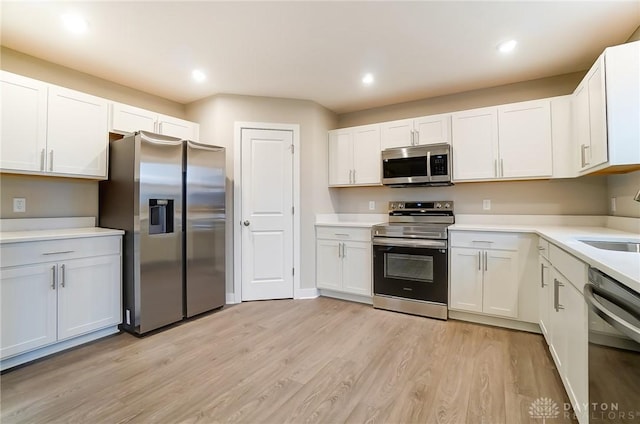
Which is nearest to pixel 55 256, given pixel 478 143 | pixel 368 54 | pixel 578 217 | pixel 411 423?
pixel 411 423

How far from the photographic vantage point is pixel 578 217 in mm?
2785

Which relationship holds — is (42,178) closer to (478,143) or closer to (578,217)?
(478,143)

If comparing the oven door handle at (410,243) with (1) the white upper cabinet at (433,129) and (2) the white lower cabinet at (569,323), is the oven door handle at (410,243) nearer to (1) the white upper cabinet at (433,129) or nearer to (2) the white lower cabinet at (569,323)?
Answer: (2) the white lower cabinet at (569,323)

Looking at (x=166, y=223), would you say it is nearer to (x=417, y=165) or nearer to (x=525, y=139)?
(x=417, y=165)

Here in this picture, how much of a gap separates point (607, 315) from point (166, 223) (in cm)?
304

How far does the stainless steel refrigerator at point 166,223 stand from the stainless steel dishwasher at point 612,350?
293 cm

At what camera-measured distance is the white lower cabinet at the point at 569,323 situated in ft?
4.29

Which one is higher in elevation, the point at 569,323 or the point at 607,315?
the point at 607,315

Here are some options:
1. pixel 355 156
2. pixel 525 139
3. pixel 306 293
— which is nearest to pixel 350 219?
pixel 355 156

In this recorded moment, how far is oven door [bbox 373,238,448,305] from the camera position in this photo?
9.30 feet

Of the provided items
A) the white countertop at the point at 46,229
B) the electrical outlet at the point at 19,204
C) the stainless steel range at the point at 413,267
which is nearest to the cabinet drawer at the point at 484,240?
the stainless steel range at the point at 413,267

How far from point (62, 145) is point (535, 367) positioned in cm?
408

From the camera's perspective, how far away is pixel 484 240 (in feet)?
8.73

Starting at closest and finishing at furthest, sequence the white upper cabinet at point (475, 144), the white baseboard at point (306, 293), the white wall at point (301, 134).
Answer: the white upper cabinet at point (475, 144)
the white wall at point (301, 134)
the white baseboard at point (306, 293)
